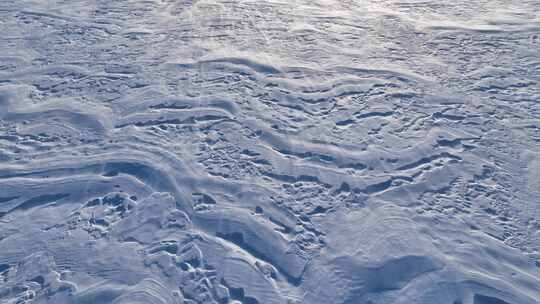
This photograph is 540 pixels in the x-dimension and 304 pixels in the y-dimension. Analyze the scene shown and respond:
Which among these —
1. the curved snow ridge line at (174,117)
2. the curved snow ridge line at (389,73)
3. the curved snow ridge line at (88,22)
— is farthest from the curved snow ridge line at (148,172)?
the curved snow ridge line at (88,22)

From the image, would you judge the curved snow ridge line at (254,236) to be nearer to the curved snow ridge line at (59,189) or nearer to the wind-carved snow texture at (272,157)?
the wind-carved snow texture at (272,157)

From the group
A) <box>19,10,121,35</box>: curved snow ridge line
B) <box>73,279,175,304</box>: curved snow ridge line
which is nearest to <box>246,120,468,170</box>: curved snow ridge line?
<box>73,279,175,304</box>: curved snow ridge line

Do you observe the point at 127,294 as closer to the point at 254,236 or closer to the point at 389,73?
the point at 254,236

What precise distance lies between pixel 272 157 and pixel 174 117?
0.80 m

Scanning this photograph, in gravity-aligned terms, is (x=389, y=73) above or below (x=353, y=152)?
above

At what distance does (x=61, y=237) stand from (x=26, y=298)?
1.22 ft

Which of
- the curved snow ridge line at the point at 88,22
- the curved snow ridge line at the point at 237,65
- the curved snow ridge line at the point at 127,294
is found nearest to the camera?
the curved snow ridge line at the point at 127,294

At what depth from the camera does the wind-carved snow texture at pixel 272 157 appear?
93.3 inches

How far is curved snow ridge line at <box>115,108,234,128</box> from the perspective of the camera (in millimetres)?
3305

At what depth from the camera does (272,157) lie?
303 cm

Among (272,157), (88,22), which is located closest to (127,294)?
(272,157)

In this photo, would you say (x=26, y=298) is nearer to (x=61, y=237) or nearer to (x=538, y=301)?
(x=61, y=237)

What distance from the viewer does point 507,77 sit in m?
3.69

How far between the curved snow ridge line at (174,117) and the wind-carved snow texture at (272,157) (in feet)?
0.04
